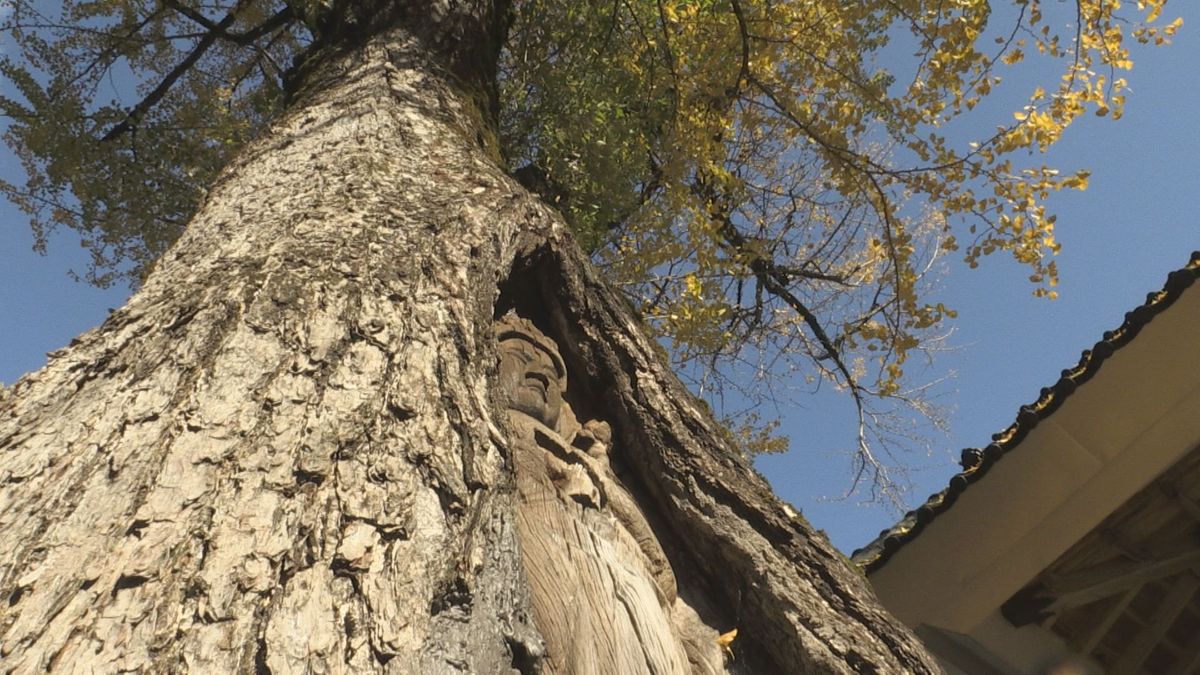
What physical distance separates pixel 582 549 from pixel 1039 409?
2.90 meters

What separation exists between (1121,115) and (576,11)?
3221mm

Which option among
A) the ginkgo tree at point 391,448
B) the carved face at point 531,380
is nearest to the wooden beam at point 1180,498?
the ginkgo tree at point 391,448

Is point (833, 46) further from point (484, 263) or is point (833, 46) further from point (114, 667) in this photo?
point (114, 667)

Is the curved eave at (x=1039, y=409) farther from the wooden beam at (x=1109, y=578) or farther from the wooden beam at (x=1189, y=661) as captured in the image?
the wooden beam at (x=1189, y=661)

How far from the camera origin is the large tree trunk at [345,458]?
1.00m

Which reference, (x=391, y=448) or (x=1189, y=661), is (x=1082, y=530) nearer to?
(x=1189, y=661)

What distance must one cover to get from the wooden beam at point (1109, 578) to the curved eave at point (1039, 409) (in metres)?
0.78

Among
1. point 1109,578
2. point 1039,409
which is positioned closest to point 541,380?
point 1039,409

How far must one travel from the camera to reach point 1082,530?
3818 millimetres

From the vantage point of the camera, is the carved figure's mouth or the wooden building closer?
the carved figure's mouth

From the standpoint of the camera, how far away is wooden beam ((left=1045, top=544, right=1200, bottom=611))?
4039 millimetres

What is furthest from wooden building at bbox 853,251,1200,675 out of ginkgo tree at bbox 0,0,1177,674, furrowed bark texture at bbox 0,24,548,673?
furrowed bark texture at bbox 0,24,548,673

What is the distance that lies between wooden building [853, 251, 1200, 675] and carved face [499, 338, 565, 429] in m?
2.69

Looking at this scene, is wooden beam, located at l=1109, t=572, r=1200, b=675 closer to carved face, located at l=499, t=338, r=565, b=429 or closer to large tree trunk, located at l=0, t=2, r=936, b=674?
large tree trunk, located at l=0, t=2, r=936, b=674
